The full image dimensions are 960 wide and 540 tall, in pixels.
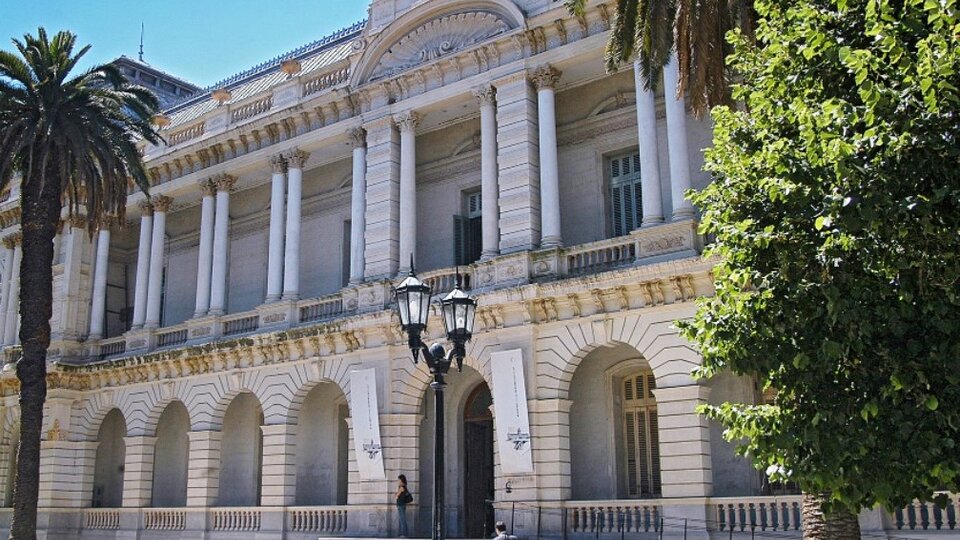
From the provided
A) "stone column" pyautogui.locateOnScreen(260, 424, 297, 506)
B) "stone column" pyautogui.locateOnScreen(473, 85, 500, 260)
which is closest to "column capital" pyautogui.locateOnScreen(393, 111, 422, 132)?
"stone column" pyautogui.locateOnScreen(473, 85, 500, 260)

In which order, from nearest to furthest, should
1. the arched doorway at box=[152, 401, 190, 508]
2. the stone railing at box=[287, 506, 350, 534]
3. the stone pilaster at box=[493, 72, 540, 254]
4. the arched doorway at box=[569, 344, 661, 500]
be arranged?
the arched doorway at box=[569, 344, 661, 500], the stone pilaster at box=[493, 72, 540, 254], the stone railing at box=[287, 506, 350, 534], the arched doorway at box=[152, 401, 190, 508]

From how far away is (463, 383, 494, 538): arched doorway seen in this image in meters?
25.4

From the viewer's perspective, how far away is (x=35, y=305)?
88.5 feet

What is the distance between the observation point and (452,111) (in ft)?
88.6

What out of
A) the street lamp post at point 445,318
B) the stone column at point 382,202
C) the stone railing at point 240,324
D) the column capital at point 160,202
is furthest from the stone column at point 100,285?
the street lamp post at point 445,318

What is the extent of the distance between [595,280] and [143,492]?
16876 millimetres

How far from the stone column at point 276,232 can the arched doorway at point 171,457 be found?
6.76 metres

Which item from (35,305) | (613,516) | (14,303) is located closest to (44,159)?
(35,305)

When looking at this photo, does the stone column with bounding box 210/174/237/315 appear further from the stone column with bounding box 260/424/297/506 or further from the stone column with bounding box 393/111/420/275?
the stone column with bounding box 393/111/420/275

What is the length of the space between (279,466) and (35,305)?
7.82 m

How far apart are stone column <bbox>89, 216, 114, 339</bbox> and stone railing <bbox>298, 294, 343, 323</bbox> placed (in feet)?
31.3

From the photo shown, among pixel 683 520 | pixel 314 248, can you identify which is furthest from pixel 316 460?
pixel 683 520

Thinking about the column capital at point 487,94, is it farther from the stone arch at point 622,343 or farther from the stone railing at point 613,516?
the stone railing at point 613,516

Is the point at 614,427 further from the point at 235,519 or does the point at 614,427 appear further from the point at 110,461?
the point at 110,461
